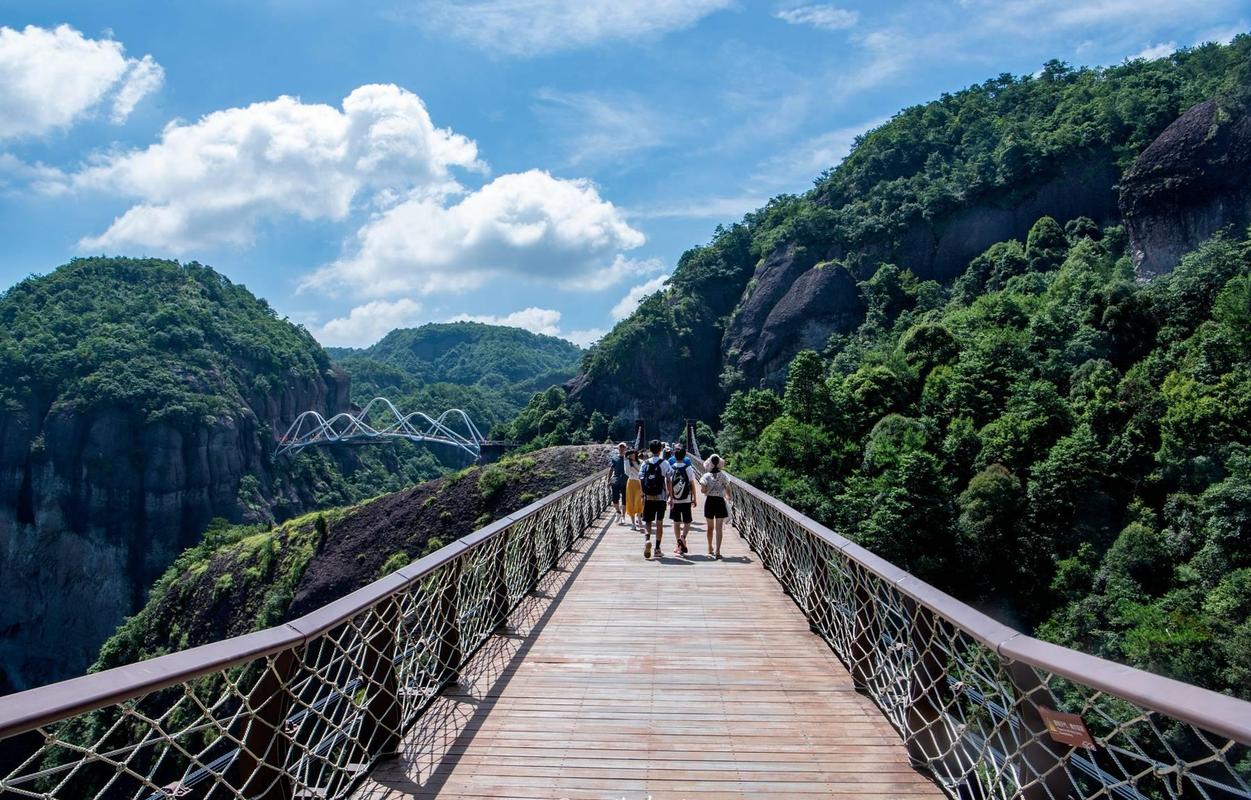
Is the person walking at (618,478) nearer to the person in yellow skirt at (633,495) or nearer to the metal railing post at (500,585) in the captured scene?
the person in yellow skirt at (633,495)

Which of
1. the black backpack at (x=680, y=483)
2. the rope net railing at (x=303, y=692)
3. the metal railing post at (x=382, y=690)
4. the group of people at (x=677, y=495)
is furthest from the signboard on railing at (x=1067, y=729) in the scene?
the black backpack at (x=680, y=483)

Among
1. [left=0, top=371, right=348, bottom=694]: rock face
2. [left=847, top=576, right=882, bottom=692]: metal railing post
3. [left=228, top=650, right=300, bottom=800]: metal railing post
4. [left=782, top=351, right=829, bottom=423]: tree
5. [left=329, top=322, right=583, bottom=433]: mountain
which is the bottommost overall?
[left=0, top=371, right=348, bottom=694]: rock face

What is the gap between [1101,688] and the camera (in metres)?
1.94

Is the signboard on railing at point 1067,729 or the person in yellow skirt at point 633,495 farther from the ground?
the signboard on railing at point 1067,729

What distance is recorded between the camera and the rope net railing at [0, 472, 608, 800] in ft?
6.06

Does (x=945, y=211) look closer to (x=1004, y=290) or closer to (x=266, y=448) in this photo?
(x=1004, y=290)

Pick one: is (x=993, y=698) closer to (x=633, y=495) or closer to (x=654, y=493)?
(x=654, y=493)

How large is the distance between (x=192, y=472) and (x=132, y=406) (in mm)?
7269

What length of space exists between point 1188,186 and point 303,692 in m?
53.2

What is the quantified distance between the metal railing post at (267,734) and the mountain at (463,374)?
368 feet

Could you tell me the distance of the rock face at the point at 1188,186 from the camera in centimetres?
4122

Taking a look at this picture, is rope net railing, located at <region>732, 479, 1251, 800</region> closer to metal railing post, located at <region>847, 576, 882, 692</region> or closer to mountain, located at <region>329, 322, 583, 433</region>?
metal railing post, located at <region>847, 576, 882, 692</region>

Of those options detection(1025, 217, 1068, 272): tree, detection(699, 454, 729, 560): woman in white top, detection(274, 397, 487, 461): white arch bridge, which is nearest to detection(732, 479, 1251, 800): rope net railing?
detection(699, 454, 729, 560): woman in white top

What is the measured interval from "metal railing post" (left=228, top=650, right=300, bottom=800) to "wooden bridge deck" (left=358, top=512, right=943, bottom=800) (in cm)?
64
